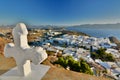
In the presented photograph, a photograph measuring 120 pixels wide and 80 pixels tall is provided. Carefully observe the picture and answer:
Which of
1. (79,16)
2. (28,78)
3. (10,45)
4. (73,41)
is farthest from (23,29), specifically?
(73,41)

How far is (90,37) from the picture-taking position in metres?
16.0

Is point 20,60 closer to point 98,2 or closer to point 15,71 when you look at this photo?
point 15,71

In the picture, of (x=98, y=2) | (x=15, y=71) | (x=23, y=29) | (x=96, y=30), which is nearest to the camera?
(x=23, y=29)

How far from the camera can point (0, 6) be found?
345 cm

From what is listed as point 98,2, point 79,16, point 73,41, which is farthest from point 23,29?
point 73,41

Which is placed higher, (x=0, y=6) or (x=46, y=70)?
(x=0, y=6)

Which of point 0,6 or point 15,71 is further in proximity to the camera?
point 0,6

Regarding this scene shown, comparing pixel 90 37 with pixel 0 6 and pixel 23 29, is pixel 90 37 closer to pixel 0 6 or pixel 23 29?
pixel 0 6

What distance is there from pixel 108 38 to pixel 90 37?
1.79m

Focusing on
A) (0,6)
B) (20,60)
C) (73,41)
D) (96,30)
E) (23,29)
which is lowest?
(73,41)

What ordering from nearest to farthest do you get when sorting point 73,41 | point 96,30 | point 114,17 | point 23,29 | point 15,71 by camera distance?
point 23,29, point 15,71, point 114,17, point 96,30, point 73,41

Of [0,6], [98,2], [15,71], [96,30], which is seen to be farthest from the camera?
[96,30]

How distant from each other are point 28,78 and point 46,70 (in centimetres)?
21

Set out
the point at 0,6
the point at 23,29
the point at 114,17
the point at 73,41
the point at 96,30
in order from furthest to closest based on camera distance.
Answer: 1. the point at 73,41
2. the point at 96,30
3. the point at 114,17
4. the point at 0,6
5. the point at 23,29
